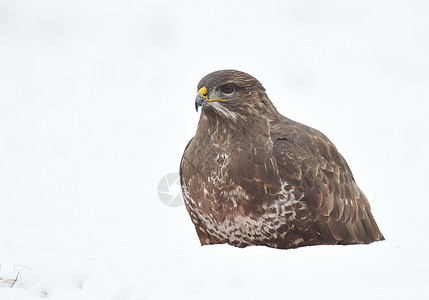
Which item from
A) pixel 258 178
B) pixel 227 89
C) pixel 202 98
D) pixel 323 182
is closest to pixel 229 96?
pixel 227 89

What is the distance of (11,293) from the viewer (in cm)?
347

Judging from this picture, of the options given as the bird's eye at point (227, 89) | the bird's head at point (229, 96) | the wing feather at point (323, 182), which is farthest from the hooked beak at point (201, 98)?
the wing feather at point (323, 182)

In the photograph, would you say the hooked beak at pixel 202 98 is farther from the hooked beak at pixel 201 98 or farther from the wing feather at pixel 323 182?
the wing feather at pixel 323 182

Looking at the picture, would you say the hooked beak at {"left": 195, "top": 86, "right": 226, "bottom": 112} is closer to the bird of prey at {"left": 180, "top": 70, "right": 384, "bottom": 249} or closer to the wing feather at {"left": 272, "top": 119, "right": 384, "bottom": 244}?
the bird of prey at {"left": 180, "top": 70, "right": 384, "bottom": 249}

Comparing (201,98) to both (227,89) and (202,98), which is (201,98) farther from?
(227,89)

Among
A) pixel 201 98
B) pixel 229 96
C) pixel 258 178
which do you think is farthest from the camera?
pixel 229 96

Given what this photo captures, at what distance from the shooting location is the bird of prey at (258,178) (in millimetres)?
4531

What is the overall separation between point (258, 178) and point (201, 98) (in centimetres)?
76

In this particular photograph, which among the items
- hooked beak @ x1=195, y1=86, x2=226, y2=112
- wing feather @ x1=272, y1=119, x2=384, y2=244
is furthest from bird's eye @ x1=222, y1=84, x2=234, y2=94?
wing feather @ x1=272, y1=119, x2=384, y2=244

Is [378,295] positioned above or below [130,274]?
below

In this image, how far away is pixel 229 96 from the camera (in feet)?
16.0

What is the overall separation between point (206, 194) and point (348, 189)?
1234 mm

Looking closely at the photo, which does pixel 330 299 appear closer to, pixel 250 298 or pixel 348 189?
pixel 250 298

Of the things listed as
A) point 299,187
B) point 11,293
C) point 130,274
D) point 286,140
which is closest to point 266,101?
point 286,140
